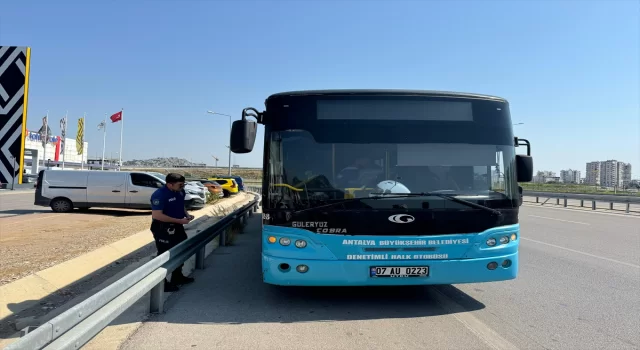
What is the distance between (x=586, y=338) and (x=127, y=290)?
15.1ft

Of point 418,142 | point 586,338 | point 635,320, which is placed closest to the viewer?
point 586,338

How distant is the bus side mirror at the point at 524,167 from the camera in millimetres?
6059

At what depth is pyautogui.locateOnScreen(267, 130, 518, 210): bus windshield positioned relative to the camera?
5.21 meters

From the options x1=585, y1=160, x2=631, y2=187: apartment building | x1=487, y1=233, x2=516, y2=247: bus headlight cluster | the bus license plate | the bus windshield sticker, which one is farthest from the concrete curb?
x1=585, y1=160, x2=631, y2=187: apartment building

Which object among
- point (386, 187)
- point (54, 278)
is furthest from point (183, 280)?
point (386, 187)

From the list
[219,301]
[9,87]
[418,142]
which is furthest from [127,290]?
[418,142]

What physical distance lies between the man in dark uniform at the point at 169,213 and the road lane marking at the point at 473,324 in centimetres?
365

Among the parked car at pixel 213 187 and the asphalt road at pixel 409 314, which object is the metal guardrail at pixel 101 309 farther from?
the parked car at pixel 213 187

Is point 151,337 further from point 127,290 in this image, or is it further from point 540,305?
point 540,305

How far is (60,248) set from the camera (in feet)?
31.6

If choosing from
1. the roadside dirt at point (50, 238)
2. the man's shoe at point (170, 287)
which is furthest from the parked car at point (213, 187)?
the man's shoe at point (170, 287)

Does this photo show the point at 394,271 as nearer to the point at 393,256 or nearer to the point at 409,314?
the point at 393,256

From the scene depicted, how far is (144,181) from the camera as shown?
19.5 metres

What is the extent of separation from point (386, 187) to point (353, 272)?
42.3 inches
